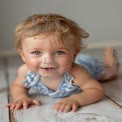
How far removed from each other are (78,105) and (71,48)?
158mm

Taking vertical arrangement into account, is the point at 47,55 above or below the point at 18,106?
above

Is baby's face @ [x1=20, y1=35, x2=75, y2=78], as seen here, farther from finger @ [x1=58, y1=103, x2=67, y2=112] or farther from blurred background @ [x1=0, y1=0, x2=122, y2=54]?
blurred background @ [x1=0, y1=0, x2=122, y2=54]

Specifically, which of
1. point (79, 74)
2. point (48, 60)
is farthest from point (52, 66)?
point (79, 74)

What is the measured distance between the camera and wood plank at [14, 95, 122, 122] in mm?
684

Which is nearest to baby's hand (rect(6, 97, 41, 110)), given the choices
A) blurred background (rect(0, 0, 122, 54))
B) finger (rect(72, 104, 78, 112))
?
finger (rect(72, 104, 78, 112))

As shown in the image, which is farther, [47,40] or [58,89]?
[58,89]

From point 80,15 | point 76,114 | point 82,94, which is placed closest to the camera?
point 76,114

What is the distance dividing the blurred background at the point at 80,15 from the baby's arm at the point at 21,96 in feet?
3.80

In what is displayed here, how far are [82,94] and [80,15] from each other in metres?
1.35

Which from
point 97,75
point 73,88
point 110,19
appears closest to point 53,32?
point 73,88

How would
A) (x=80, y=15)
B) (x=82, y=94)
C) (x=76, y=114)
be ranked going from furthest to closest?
(x=80, y=15) < (x=82, y=94) < (x=76, y=114)

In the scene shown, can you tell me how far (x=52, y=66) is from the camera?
30.9 inches

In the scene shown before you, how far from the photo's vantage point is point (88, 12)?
6.88 ft

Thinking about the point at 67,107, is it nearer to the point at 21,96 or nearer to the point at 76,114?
the point at 76,114
